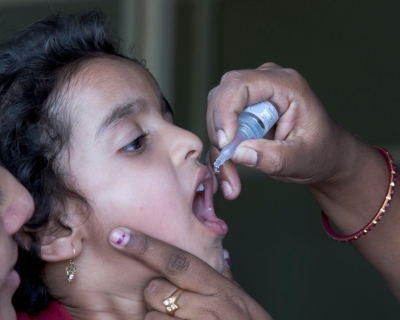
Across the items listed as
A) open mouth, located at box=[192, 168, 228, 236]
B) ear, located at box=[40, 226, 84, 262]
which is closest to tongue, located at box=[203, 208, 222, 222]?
open mouth, located at box=[192, 168, 228, 236]

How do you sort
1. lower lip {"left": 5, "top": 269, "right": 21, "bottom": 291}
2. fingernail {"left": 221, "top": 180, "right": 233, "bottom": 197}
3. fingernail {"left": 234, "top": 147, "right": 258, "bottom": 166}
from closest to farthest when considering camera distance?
lower lip {"left": 5, "top": 269, "right": 21, "bottom": 291}, fingernail {"left": 234, "top": 147, "right": 258, "bottom": 166}, fingernail {"left": 221, "top": 180, "right": 233, "bottom": 197}

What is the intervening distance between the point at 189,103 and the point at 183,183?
1.80 m

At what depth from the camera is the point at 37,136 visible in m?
1.54

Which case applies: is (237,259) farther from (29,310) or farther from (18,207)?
(18,207)

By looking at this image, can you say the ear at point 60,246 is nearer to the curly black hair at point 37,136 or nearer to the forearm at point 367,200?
the curly black hair at point 37,136

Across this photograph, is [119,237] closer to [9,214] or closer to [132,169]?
[132,169]

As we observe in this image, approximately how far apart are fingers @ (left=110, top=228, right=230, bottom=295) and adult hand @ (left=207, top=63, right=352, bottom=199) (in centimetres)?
20

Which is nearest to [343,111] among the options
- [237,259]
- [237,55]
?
[237,55]

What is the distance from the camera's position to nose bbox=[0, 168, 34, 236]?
109cm

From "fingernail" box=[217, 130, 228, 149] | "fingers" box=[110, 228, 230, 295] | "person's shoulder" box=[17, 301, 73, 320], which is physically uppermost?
"fingernail" box=[217, 130, 228, 149]

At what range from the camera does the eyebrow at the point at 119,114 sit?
1526 mm

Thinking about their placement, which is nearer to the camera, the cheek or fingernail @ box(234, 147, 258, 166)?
fingernail @ box(234, 147, 258, 166)

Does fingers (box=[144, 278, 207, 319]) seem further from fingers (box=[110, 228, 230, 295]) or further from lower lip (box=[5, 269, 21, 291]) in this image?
lower lip (box=[5, 269, 21, 291])

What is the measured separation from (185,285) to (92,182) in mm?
345
